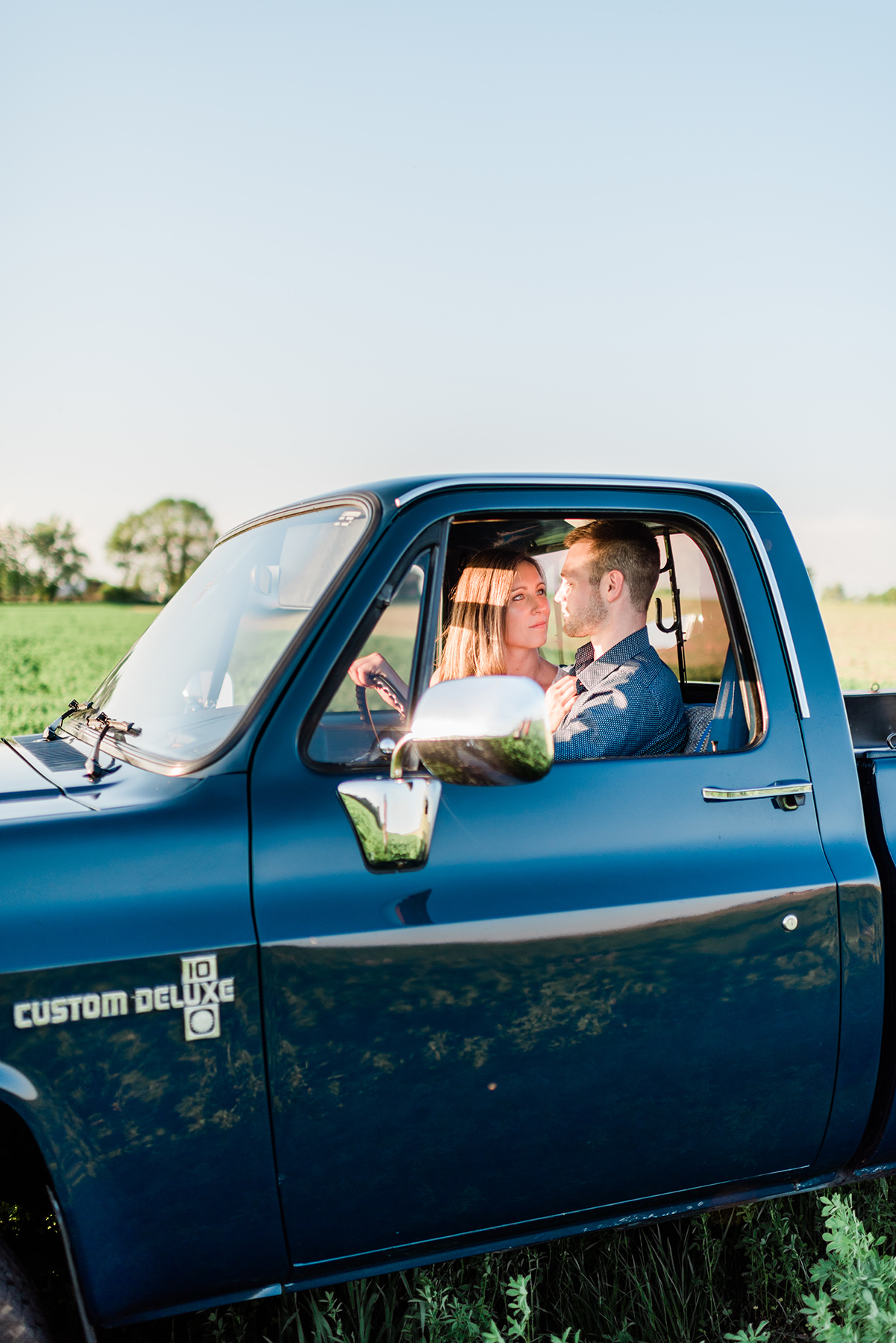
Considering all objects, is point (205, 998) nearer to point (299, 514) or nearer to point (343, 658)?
point (343, 658)

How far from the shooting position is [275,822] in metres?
1.91

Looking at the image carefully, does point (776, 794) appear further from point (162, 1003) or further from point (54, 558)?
point (54, 558)

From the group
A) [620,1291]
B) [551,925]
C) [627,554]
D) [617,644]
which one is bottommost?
[620,1291]

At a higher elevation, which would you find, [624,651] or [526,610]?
[526,610]

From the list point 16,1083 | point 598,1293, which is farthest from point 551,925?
point 598,1293

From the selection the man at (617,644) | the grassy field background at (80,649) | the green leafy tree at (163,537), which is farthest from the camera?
the green leafy tree at (163,537)

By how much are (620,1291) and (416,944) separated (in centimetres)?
129

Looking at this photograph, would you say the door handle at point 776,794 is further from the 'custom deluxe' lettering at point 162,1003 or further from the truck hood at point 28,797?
the truck hood at point 28,797

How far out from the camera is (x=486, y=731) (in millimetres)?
1597

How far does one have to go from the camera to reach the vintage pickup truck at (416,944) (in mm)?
1756

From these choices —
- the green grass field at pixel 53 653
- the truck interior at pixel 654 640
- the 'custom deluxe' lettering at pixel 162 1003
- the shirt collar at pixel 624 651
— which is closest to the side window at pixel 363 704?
the truck interior at pixel 654 640

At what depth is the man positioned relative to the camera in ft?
8.34

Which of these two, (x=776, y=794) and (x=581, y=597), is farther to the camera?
(x=581, y=597)

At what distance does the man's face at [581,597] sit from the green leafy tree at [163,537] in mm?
88508
